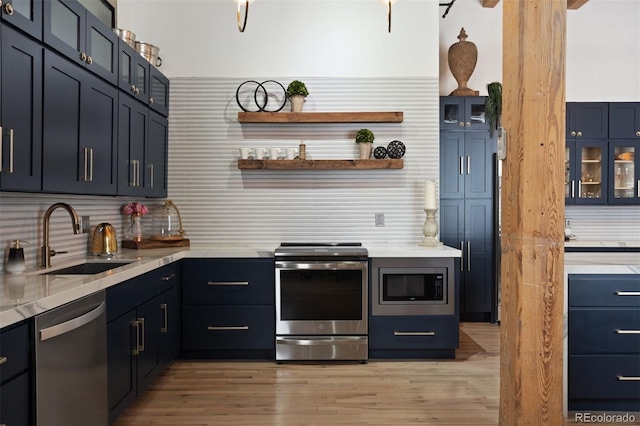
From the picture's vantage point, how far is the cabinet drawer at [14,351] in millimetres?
1580

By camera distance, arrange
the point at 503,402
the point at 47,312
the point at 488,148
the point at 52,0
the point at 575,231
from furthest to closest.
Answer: the point at 575,231, the point at 488,148, the point at 52,0, the point at 503,402, the point at 47,312

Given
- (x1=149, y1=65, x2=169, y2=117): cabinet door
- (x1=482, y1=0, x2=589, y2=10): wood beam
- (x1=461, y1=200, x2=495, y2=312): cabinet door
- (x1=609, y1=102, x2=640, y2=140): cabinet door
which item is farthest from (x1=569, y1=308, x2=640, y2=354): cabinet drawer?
(x1=482, y1=0, x2=589, y2=10): wood beam

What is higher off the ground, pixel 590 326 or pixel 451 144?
pixel 451 144

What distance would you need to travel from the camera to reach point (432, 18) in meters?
4.32

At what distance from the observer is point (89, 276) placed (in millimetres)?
2379

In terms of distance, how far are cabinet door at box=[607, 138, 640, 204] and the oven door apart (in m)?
3.15

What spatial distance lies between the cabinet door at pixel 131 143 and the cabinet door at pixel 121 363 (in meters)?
1.04

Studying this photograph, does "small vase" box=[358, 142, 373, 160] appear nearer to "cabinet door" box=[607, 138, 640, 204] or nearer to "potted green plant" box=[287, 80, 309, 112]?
"potted green plant" box=[287, 80, 309, 112]

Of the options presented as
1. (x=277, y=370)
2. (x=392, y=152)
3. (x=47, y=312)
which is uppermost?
(x=392, y=152)

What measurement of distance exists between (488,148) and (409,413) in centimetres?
310

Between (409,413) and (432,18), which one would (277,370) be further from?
(432,18)

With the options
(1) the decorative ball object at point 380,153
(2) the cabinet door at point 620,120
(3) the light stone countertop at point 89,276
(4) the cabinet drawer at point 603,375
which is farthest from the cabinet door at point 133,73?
(2) the cabinet door at point 620,120

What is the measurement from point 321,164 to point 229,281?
1269mm

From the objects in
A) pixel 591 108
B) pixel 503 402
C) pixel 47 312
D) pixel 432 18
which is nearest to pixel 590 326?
pixel 503 402
